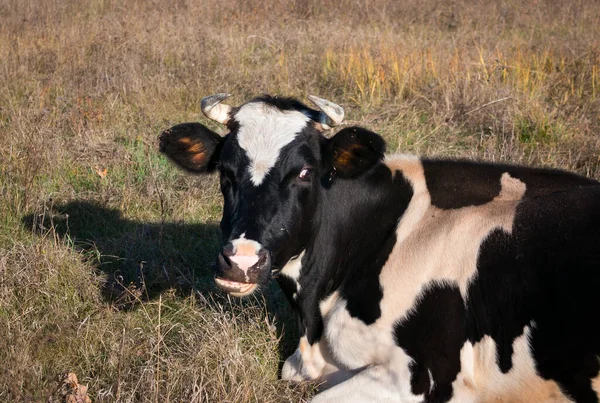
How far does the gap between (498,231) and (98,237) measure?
373 cm

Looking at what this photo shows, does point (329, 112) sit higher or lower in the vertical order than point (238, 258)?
higher

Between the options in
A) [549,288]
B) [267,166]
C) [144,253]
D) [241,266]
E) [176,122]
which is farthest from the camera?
[176,122]

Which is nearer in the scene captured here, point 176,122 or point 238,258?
point 238,258

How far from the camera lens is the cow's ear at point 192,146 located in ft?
15.2

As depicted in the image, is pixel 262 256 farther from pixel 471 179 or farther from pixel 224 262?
pixel 471 179

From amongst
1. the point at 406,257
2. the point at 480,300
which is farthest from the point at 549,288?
the point at 406,257

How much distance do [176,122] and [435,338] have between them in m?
5.78

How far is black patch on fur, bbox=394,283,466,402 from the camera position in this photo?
3.97m

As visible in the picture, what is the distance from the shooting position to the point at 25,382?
13.8ft

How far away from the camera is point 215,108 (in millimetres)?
4672

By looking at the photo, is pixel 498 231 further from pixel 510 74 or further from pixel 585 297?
pixel 510 74

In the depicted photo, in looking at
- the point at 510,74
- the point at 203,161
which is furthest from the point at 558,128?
the point at 203,161

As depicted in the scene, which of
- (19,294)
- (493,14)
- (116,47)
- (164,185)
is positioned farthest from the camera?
(493,14)

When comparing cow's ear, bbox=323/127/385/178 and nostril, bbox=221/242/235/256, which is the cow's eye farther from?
nostril, bbox=221/242/235/256
